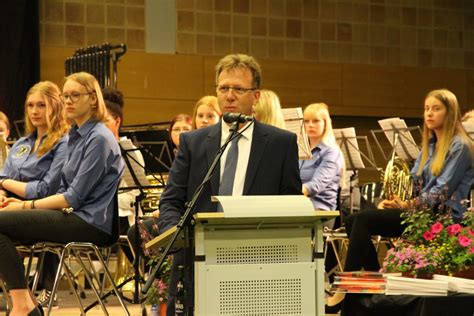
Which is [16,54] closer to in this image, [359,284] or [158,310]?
[158,310]

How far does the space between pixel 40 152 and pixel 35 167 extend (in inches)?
4.0

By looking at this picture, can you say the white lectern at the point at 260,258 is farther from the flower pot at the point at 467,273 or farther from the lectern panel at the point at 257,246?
the flower pot at the point at 467,273

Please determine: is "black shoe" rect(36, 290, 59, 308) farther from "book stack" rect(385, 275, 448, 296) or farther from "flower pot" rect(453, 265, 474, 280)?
"flower pot" rect(453, 265, 474, 280)

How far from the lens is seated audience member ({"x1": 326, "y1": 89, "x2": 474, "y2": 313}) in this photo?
6125 mm

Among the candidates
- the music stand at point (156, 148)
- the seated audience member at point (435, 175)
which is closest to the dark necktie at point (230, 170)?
the seated audience member at point (435, 175)

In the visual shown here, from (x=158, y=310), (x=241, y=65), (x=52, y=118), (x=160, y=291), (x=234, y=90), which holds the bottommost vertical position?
(x=158, y=310)

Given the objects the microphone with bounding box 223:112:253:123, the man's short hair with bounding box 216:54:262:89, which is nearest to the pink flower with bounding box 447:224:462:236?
the man's short hair with bounding box 216:54:262:89

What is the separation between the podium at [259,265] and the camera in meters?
3.24

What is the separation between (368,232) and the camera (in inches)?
251

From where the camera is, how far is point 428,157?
6.39 metres

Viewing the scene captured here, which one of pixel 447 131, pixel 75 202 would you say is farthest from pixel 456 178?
pixel 75 202

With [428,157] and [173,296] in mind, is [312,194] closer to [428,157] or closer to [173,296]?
[428,157]

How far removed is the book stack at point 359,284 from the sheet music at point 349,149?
3.45 metres

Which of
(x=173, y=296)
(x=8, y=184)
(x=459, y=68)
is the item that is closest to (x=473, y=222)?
(x=173, y=296)
